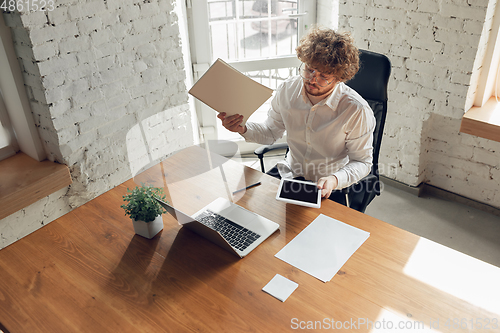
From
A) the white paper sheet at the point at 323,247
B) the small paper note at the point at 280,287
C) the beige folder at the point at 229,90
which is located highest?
the beige folder at the point at 229,90

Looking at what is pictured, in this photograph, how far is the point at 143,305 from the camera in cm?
117

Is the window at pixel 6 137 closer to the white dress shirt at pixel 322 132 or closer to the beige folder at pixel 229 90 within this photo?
the beige folder at pixel 229 90

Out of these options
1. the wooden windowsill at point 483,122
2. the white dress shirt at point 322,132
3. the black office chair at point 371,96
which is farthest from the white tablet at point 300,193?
the wooden windowsill at point 483,122

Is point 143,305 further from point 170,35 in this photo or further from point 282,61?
point 282,61

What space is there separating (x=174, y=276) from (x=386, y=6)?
2201 millimetres

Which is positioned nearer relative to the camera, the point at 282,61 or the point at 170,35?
the point at 170,35

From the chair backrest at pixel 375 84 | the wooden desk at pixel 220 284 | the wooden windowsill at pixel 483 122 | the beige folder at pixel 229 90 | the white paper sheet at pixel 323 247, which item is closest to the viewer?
the wooden desk at pixel 220 284

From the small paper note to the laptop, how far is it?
155 millimetres

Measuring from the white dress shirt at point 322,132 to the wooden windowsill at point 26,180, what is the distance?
0.99 meters

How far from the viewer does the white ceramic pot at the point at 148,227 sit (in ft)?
4.66

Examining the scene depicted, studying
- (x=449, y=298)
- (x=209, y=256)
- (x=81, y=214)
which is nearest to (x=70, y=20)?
(x=81, y=214)

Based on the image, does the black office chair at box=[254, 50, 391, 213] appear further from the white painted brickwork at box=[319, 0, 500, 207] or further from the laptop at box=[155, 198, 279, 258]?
the white painted brickwork at box=[319, 0, 500, 207]

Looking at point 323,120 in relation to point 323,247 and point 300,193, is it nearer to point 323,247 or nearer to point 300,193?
point 300,193

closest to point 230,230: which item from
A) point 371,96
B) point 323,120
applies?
point 323,120
